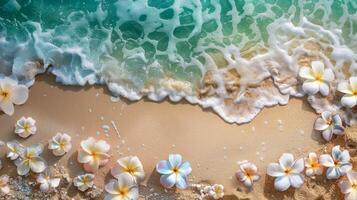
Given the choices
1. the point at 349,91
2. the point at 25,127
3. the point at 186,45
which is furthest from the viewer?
the point at 186,45

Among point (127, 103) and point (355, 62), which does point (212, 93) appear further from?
point (355, 62)

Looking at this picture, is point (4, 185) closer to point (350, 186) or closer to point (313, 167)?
point (313, 167)

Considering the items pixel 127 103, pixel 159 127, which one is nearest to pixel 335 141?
pixel 159 127

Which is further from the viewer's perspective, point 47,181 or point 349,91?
point 349,91

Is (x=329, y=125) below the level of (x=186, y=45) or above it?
below

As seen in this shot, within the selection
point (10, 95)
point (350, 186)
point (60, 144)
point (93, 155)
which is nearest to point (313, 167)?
point (350, 186)

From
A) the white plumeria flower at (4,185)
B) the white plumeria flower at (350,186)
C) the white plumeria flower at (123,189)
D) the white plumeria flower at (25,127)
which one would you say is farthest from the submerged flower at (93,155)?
the white plumeria flower at (350,186)

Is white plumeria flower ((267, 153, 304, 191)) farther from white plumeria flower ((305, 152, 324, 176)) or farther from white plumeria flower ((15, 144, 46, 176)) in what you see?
white plumeria flower ((15, 144, 46, 176))

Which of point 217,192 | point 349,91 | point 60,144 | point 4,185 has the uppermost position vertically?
point 349,91
